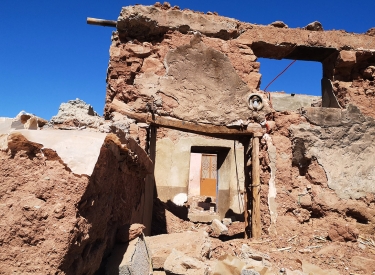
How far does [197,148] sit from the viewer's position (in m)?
9.45

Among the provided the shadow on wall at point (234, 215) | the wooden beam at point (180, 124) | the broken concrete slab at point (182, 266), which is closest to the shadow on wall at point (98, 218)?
the broken concrete slab at point (182, 266)

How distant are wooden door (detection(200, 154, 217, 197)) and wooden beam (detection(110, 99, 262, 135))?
11.0 meters

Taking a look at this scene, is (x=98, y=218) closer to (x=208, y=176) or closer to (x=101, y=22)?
(x=101, y=22)

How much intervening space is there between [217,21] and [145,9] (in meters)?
1.05

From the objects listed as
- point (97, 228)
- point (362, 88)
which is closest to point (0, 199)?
point (97, 228)

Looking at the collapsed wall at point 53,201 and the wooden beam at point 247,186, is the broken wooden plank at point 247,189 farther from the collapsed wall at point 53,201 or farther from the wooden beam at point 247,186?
the collapsed wall at point 53,201

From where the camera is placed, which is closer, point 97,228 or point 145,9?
point 97,228

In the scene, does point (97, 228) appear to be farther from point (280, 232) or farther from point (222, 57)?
point (222, 57)

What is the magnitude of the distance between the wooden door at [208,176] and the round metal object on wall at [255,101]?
10986 mm

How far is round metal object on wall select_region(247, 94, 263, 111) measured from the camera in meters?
4.84

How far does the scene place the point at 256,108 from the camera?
4840 millimetres

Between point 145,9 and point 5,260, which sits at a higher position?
point 145,9

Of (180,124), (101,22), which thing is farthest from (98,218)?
(101,22)

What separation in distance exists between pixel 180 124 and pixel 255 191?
139cm
